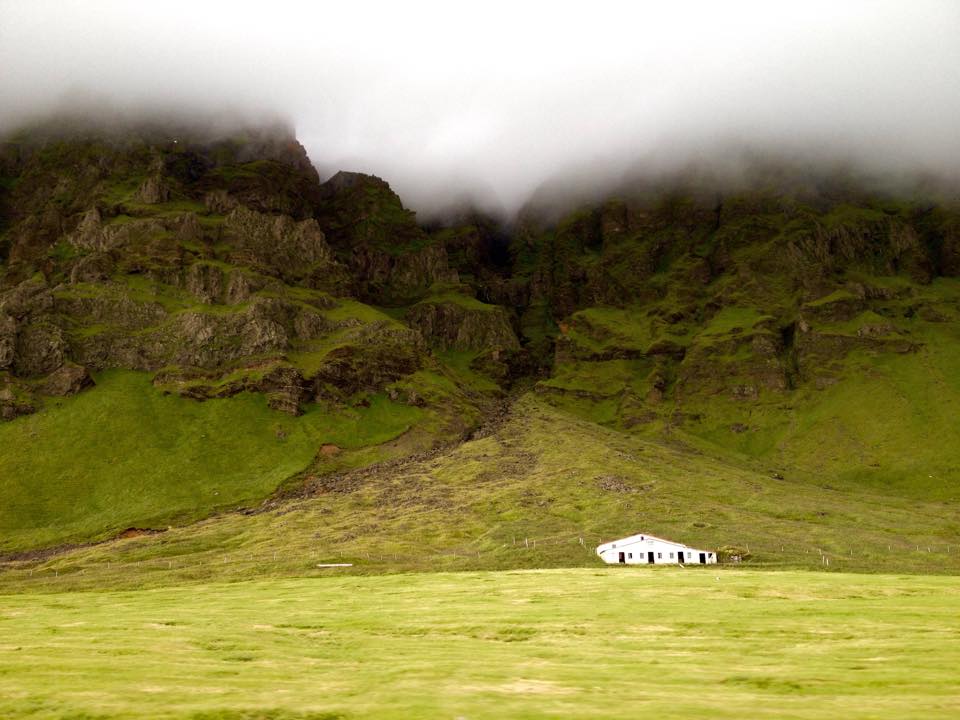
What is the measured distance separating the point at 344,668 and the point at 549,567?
94665 mm

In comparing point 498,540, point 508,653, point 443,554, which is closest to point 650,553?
point 498,540

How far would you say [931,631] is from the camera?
53.6 metres

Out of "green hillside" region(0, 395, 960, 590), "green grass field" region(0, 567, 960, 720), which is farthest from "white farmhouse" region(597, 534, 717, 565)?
"green grass field" region(0, 567, 960, 720)

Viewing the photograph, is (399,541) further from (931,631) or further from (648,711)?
(648,711)

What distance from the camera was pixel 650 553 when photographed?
444 ft

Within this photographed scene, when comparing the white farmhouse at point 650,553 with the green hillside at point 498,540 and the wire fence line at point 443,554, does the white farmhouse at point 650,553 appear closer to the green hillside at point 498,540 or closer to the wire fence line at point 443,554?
the green hillside at point 498,540

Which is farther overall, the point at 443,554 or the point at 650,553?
the point at 443,554

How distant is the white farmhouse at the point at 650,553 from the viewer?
437 ft

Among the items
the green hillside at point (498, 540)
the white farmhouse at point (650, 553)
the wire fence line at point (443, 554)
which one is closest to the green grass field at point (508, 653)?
the white farmhouse at point (650, 553)

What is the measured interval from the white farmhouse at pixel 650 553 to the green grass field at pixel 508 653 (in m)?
39.3

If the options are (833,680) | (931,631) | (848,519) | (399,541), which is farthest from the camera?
(848,519)

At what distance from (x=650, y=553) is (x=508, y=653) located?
3730 inches

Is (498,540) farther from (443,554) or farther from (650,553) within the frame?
(650,553)

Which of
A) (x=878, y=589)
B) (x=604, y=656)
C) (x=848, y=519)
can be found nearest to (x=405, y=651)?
(x=604, y=656)
